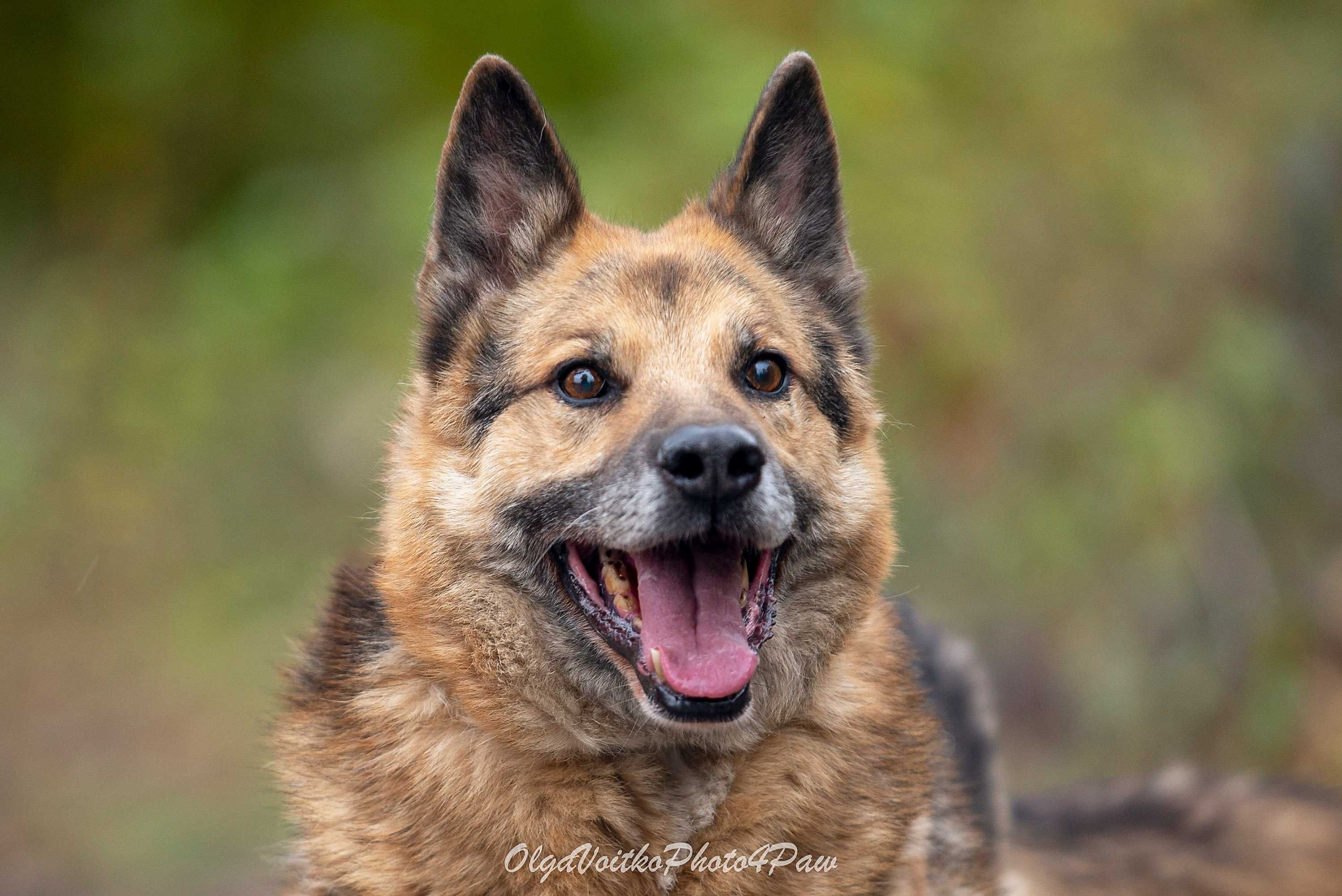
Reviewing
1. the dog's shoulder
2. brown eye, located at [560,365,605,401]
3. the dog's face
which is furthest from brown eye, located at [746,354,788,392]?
the dog's shoulder

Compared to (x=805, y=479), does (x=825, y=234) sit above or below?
above

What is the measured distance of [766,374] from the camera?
13.6 ft

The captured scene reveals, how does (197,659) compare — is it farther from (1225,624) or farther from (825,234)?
(1225,624)

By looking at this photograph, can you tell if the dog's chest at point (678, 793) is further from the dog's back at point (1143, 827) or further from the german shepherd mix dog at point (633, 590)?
the dog's back at point (1143, 827)

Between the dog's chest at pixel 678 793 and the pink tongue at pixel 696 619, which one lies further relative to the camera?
the dog's chest at pixel 678 793

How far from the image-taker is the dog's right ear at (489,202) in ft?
13.8

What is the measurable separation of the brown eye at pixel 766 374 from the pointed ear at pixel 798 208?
526mm

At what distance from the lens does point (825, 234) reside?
15.2 ft

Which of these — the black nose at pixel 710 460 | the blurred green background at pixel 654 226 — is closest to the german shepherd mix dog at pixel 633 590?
the black nose at pixel 710 460

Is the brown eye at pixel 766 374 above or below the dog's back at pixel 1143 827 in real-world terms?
above

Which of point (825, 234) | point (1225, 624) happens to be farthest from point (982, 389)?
point (825, 234)

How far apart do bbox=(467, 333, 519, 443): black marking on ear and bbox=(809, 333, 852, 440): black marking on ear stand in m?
1.03

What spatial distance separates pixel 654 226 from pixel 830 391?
424cm

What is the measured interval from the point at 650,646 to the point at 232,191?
7515 mm
